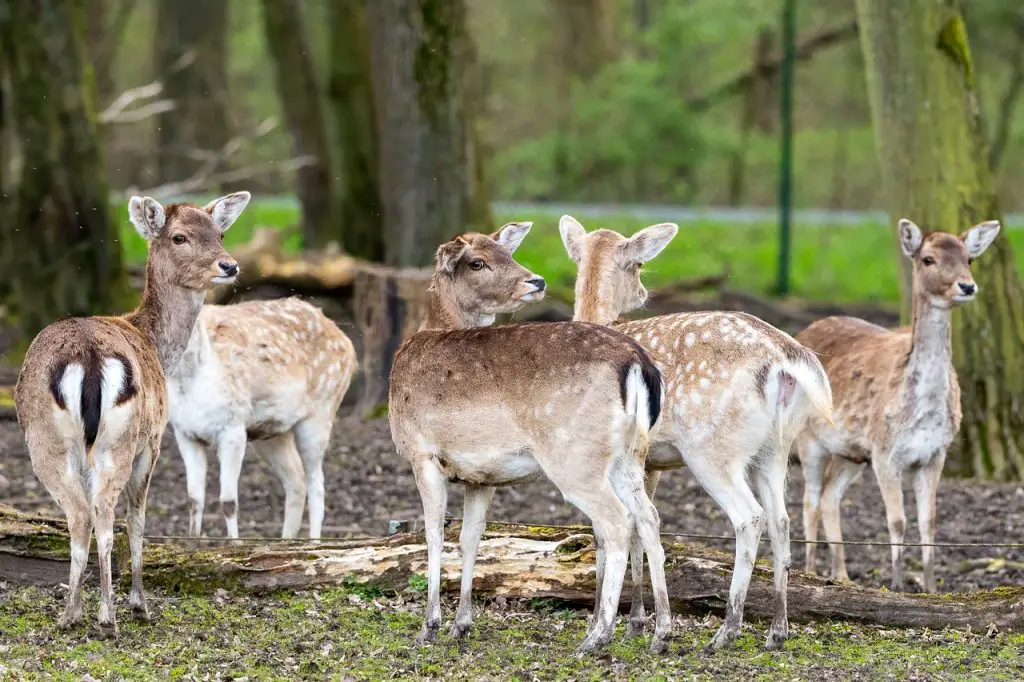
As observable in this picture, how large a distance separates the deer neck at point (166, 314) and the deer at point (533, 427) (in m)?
1.16

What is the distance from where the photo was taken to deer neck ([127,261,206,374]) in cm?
671

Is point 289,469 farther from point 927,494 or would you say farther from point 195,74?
point 195,74

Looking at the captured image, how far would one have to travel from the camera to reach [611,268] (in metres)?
7.17

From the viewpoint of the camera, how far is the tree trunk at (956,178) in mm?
9867

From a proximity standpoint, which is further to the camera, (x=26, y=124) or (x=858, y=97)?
(x=858, y=97)

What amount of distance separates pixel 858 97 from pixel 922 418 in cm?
1839

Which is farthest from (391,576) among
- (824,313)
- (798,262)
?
(798,262)

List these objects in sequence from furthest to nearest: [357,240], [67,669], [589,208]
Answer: [589,208] < [357,240] < [67,669]

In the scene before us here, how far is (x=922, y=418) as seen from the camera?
753cm

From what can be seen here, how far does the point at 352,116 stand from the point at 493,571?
1056cm

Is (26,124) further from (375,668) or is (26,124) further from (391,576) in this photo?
(375,668)

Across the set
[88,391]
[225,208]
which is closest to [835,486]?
[225,208]

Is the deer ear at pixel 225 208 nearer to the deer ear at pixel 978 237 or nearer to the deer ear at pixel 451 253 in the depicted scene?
the deer ear at pixel 451 253

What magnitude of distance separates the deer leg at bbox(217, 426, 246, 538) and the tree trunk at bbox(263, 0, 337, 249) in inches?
378
